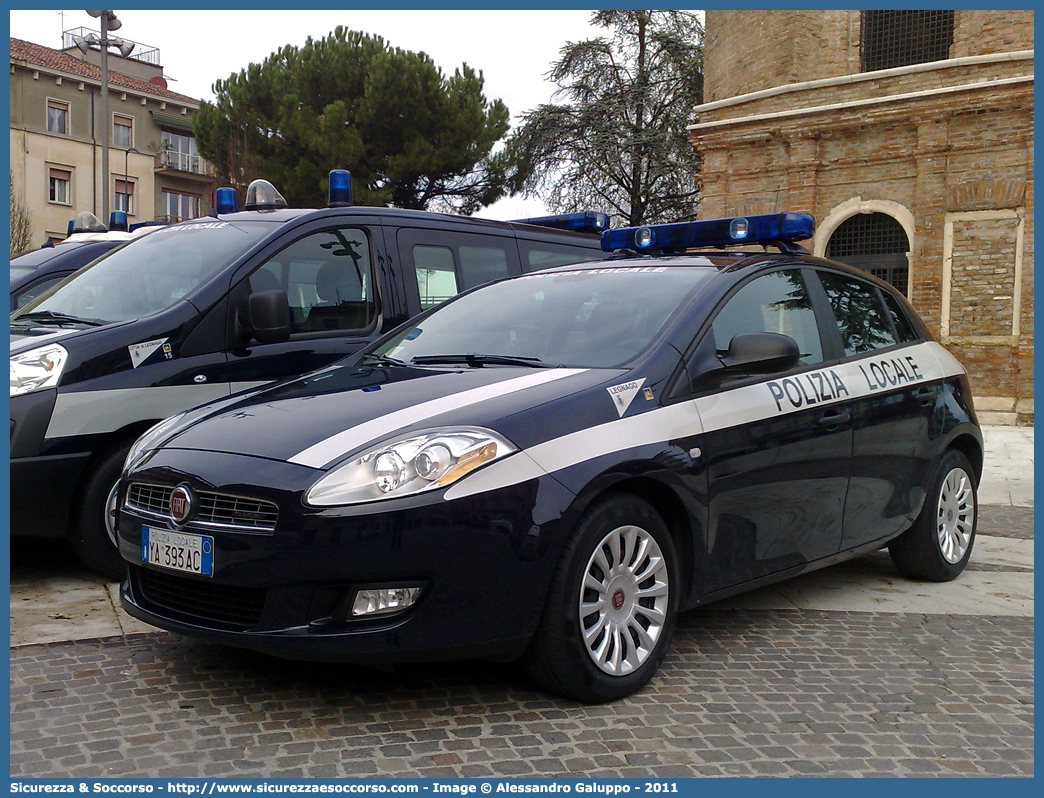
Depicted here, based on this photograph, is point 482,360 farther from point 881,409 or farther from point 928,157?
point 928,157

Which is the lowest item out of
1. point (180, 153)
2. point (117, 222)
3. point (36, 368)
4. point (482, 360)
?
point (36, 368)

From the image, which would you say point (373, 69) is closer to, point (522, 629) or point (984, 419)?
point (984, 419)

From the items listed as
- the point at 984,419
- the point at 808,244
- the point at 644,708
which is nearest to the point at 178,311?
the point at 644,708

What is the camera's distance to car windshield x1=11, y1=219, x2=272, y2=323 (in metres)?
5.61

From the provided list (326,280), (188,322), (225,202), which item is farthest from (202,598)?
(225,202)

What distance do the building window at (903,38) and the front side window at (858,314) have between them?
48.0ft

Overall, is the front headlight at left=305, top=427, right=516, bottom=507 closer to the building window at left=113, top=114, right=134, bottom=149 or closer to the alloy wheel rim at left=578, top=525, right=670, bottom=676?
the alloy wheel rim at left=578, top=525, right=670, bottom=676

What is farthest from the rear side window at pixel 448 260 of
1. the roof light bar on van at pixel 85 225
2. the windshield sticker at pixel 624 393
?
the roof light bar on van at pixel 85 225

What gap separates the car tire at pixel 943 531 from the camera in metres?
5.50

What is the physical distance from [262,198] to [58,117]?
41.3 metres

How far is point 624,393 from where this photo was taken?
383 cm

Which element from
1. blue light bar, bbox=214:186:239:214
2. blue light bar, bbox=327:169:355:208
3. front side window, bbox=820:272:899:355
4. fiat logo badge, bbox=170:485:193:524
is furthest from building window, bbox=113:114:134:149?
fiat logo badge, bbox=170:485:193:524

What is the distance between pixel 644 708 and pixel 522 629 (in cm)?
55

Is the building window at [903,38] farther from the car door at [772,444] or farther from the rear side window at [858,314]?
the car door at [772,444]
